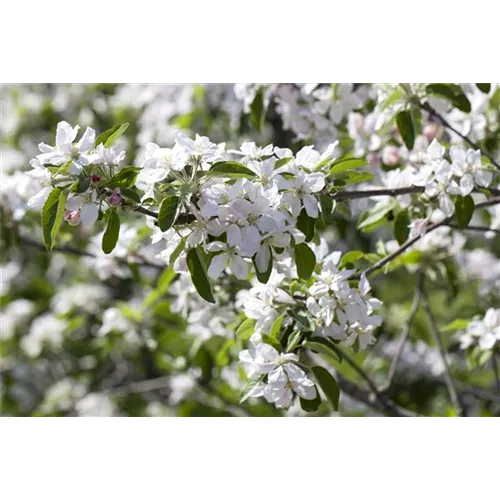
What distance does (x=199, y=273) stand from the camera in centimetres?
153

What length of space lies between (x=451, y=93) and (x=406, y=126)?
5.3 inches

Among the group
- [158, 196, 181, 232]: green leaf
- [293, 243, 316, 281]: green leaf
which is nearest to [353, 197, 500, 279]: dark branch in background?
[293, 243, 316, 281]: green leaf

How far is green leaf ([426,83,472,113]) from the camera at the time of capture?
6.87 ft

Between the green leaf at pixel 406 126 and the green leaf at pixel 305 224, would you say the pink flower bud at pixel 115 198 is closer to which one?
the green leaf at pixel 305 224

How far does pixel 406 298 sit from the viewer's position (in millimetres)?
3852

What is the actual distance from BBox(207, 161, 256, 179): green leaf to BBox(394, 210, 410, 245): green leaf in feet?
1.94

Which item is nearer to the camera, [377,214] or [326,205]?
[326,205]

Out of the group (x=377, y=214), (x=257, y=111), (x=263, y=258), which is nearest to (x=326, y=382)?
(x=263, y=258)

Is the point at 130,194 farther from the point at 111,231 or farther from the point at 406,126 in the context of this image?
the point at 406,126

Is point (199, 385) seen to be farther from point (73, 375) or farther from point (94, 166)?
point (94, 166)

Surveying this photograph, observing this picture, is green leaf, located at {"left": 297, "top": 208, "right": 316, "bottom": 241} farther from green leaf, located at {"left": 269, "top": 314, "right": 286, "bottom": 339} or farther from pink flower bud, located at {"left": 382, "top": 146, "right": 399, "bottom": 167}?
pink flower bud, located at {"left": 382, "top": 146, "right": 399, "bottom": 167}

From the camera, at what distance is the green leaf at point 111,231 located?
5.07 ft
